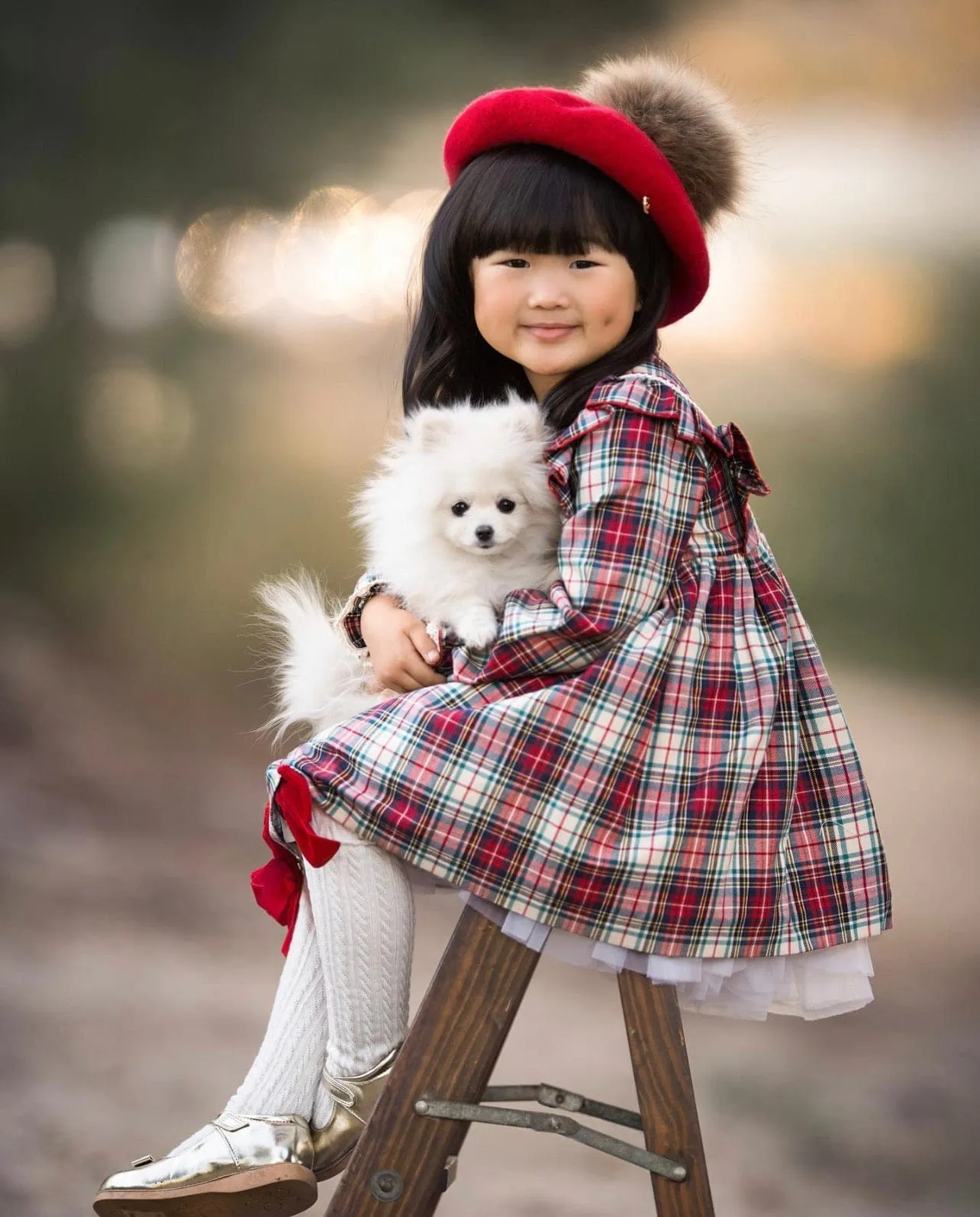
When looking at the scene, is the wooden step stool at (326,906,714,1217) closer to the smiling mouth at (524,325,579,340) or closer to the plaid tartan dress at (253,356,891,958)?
the plaid tartan dress at (253,356,891,958)

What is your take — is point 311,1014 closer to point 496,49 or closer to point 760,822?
point 760,822

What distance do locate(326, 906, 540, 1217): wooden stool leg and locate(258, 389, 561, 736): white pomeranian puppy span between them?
316 millimetres

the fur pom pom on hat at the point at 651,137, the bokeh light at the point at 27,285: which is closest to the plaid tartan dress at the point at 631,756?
the fur pom pom on hat at the point at 651,137

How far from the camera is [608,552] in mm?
1483

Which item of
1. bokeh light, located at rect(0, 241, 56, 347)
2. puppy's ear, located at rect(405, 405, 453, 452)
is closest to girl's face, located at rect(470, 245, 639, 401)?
puppy's ear, located at rect(405, 405, 453, 452)

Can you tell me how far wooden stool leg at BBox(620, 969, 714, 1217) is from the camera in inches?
58.1

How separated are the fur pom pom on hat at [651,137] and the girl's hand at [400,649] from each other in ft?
1.63

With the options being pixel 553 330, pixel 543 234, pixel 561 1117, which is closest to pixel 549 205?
pixel 543 234

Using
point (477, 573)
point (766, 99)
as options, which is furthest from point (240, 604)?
point (477, 573)

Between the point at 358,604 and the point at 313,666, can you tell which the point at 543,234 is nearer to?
the point at 358,604

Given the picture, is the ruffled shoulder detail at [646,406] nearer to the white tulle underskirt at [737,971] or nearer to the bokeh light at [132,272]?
the white tulle underskirt at [737,971]

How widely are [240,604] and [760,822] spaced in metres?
2.78

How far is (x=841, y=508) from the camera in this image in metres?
3.74

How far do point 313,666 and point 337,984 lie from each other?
0.45 metres
